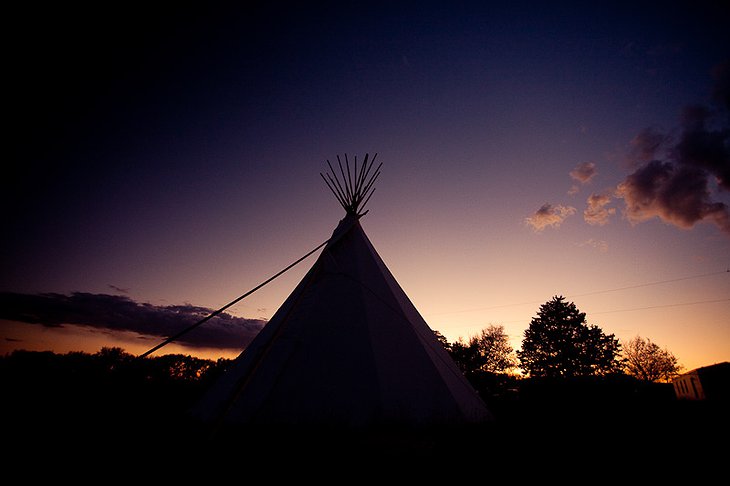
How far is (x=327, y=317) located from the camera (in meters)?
4.54

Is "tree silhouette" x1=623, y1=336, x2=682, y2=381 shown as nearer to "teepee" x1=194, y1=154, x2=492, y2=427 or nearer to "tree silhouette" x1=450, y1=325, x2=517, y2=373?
"tree silhouette" x1=450, y1=325, x2=517, y2=373

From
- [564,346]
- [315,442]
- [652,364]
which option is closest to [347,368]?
[315,442]

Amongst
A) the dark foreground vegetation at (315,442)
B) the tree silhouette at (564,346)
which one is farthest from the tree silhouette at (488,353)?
the dark foreground vegetation at (315,442)

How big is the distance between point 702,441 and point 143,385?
1841 cm

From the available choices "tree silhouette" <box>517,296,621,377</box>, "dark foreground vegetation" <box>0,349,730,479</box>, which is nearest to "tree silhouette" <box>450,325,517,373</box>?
"tree silhouette" <box>517,296,621,377</box>

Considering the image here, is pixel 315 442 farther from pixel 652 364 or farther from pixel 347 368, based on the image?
pixel 652 364

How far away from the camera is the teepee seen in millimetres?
3529

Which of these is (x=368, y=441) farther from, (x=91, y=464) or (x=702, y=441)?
(x=702, y=441)

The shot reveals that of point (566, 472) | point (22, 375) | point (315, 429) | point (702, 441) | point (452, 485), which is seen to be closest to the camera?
point (452, 485)

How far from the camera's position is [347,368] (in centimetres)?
389

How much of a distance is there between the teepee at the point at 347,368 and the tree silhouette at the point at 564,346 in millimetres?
21817

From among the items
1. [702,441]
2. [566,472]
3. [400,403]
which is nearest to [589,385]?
[702,441]

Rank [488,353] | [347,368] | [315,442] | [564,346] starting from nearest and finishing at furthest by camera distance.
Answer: [315,442]
[347,368]
[564,346]
[488,353]

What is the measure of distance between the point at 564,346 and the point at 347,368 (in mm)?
24251
